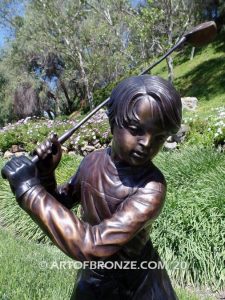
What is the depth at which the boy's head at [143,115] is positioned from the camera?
55.9 inches

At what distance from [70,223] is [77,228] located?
27 millimetres

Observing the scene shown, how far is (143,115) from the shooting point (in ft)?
4.64

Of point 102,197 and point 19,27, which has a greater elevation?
point 102,197

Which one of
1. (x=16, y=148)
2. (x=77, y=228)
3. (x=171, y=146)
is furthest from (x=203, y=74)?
A: (x=77, y=228)

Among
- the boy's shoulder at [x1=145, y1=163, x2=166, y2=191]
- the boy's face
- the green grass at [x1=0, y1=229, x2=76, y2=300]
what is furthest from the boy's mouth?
the green grass at [x1=0, y1=229, x2=76, y2=300]

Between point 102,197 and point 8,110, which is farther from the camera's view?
point 8,110

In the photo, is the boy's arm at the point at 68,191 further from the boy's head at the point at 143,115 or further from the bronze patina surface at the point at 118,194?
the boy's head at the point at 143,115

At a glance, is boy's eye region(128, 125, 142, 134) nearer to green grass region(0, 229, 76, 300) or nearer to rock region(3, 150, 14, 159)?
green grass region(0, 229, 76, 300)

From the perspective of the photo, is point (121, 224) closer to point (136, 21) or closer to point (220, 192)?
point (220, 192)

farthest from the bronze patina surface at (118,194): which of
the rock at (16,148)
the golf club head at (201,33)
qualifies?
the rock at (16,148)

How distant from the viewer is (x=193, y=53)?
69.3ft

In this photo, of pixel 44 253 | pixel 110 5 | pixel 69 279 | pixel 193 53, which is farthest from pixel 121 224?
pixel 193 53

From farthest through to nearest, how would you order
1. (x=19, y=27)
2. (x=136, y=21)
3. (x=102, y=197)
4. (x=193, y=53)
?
(x=19, y=27) < (x=193, y=53) < (x=136, y=21) < (x=102, y=197)

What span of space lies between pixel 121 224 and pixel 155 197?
0.55ft
